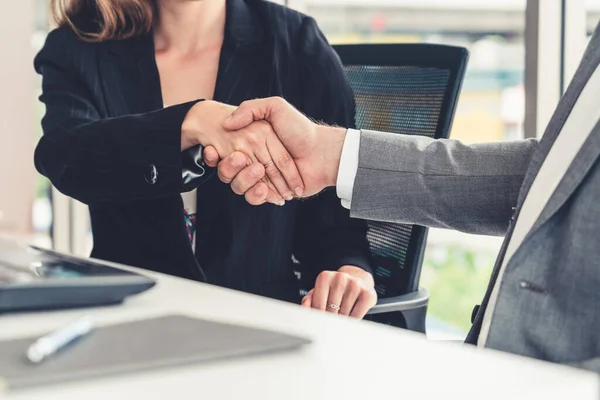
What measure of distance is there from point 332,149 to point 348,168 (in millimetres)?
80

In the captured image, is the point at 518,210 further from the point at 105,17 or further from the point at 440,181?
the point at 105,17

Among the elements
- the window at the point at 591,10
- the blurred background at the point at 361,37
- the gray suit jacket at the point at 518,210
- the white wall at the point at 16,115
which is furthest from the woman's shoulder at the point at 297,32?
the white wall at the point at 16,115

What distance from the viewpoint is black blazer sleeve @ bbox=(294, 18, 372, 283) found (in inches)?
57.7

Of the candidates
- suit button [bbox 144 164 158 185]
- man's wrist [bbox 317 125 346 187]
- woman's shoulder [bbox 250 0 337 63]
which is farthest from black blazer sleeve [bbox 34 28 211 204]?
woman's shoulder [bbox 250 0 337 63]

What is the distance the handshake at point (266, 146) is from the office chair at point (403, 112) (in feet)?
0.63

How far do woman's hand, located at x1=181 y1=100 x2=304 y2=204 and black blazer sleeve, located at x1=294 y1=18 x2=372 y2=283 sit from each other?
0.48 ft

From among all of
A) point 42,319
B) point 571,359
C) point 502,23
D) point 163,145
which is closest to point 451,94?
point 163,145

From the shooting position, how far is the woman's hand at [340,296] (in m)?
1.25

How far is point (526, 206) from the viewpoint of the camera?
846 mm

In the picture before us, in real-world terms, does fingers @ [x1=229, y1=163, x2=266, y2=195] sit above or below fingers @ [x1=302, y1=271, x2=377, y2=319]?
above

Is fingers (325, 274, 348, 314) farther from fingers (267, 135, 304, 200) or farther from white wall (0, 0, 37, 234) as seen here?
white wall (0, 0, 37, 234)

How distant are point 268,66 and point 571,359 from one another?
91cm

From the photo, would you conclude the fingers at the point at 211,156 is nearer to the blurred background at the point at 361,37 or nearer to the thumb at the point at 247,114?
the thumb at the point at 247,114

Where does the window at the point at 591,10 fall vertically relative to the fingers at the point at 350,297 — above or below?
above
